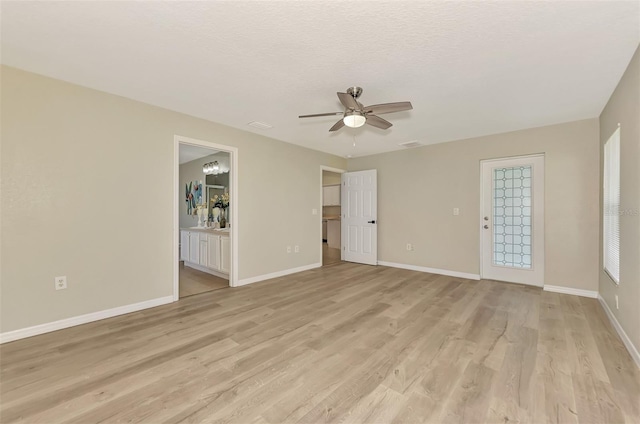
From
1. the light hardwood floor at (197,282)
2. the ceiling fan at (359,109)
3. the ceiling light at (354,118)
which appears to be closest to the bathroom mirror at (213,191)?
the light hardwood floor at (197,282)

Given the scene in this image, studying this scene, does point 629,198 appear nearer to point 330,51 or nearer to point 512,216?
point 512,216

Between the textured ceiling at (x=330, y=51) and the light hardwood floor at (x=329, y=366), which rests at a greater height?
the textured ceiling at (x=330, y=51)

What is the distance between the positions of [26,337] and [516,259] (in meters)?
6.22

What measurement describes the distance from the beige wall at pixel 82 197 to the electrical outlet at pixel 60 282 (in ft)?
0.12

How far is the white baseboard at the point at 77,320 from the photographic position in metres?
2.41

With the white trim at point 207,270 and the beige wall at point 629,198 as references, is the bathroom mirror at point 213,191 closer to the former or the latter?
the white trim at point 207,270

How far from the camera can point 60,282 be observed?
2648mm

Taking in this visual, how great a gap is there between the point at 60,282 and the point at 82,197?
2.86ft

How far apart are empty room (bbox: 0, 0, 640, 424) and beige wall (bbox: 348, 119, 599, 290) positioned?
0.12ft

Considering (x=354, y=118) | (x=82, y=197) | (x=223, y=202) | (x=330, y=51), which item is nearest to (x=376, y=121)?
(x=354, y=118)

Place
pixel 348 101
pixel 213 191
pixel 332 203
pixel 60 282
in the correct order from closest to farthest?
pixel 348 101 → pixel 60 282 → pixel 213 191 → pixel 332 203

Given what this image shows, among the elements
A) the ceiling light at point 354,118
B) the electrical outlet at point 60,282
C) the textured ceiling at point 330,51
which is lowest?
the electrical outlet at point 60,282

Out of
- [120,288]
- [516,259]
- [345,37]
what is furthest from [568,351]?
[120,288]

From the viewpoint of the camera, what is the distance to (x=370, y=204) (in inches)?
231
